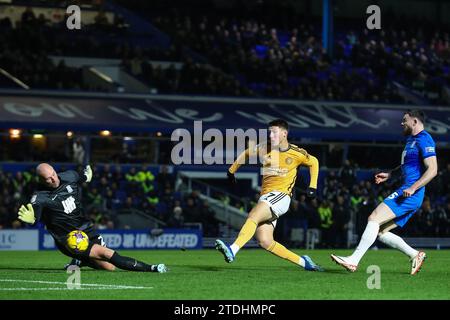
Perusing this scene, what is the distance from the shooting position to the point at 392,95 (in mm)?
38344

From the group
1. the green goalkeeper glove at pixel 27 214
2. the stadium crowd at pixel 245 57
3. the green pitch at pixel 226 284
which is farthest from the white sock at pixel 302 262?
the stadium crowd at pixel 245 57

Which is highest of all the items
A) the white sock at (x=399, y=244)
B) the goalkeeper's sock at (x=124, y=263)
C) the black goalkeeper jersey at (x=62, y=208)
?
the black goalkeeper jersey at (x=62, y=208)

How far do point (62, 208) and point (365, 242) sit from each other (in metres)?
4.20

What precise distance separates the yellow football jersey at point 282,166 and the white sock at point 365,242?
1.01 metres

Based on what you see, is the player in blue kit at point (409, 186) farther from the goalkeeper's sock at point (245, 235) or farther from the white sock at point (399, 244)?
the goalkeeper's sock at point (245, 235)

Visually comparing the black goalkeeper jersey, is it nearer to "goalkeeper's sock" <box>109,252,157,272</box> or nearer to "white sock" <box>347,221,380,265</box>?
"goalkeeper's sock" <box>109,252,157,272</box>

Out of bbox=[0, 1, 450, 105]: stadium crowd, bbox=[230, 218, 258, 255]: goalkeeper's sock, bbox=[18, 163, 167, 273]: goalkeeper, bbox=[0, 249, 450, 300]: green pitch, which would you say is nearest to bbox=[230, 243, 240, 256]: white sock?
bbox=[230, 218, 258, 255]: goalkeeper's sock

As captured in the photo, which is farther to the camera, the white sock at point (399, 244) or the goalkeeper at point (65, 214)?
the white sock at point (399, 244)

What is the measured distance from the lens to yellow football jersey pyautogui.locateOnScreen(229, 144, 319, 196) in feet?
48.0

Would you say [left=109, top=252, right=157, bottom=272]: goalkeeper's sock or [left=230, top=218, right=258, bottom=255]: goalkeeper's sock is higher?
[left=230, top=218, right=258, bottom=255]: goalkeeper's sock

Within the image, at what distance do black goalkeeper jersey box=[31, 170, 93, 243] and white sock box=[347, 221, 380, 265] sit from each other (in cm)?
381

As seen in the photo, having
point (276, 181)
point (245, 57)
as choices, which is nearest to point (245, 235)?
point (276, 181)

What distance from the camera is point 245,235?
46.6 feet

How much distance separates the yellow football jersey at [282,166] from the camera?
1462 cm
